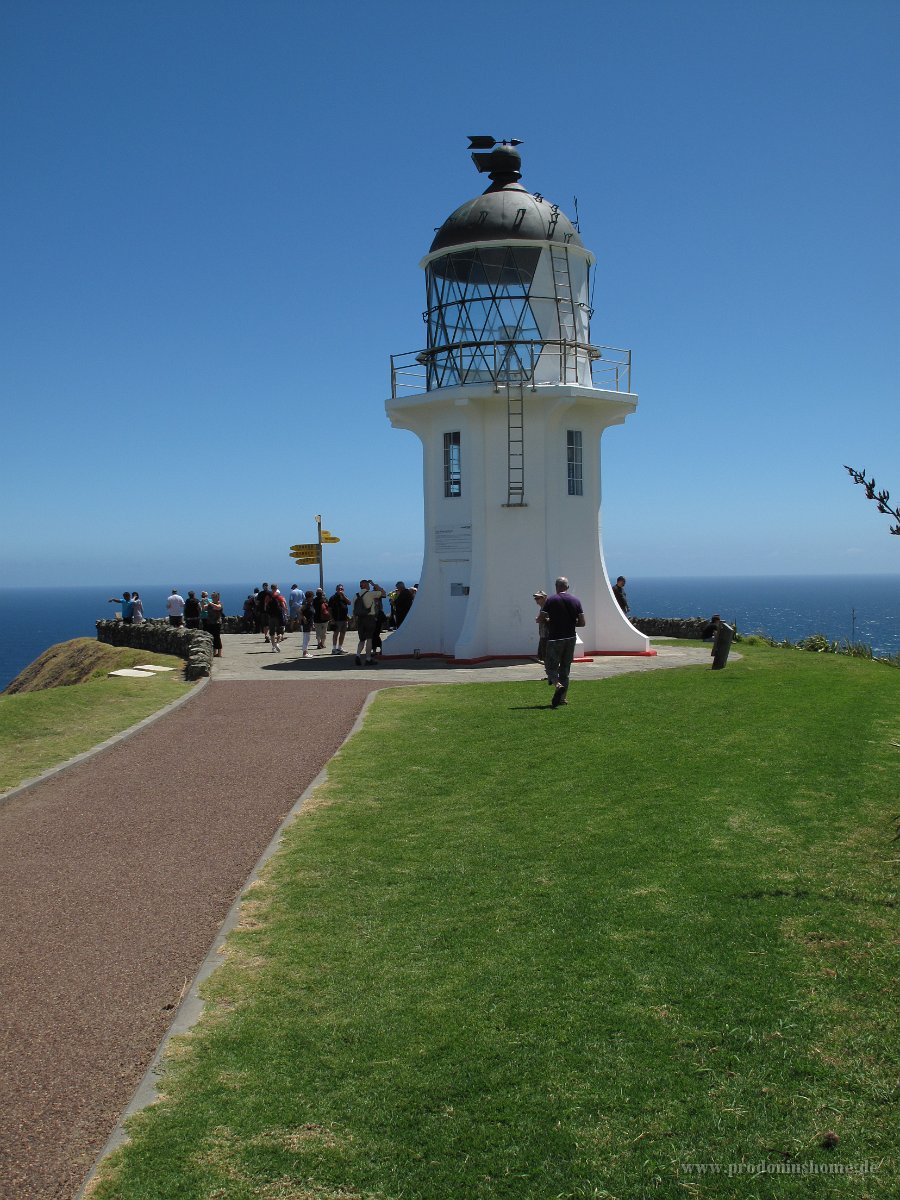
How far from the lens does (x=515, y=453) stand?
2450 cm

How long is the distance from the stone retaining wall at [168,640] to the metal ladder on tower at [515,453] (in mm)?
7633

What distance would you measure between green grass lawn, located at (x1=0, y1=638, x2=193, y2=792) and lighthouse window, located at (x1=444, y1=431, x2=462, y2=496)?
7.62 meters

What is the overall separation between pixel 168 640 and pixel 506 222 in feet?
43.4

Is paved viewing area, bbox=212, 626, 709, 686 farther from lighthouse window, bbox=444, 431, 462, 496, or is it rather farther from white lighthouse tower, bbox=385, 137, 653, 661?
lighthouse window, bbox=444, 431, 462, 496

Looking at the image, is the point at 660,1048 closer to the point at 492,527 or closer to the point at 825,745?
the point at 825,745

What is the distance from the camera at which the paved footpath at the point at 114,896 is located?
17.3ft

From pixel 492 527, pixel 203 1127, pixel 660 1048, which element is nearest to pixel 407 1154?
pixel 203 1127

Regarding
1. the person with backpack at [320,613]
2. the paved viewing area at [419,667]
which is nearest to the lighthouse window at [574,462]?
the paved viewing area at [419,667]

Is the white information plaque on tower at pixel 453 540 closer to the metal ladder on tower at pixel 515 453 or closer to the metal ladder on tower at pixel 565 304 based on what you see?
the metal ladder on tower at pixel 515 453

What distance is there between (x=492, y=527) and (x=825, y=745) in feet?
45.2

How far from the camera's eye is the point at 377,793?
11.2 meters

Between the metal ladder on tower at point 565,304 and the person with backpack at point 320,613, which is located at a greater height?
the metal ladder on tower at point 565,304

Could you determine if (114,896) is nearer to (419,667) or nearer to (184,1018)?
(184,1018)

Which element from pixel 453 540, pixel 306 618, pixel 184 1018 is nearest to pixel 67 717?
pixel 306 618
